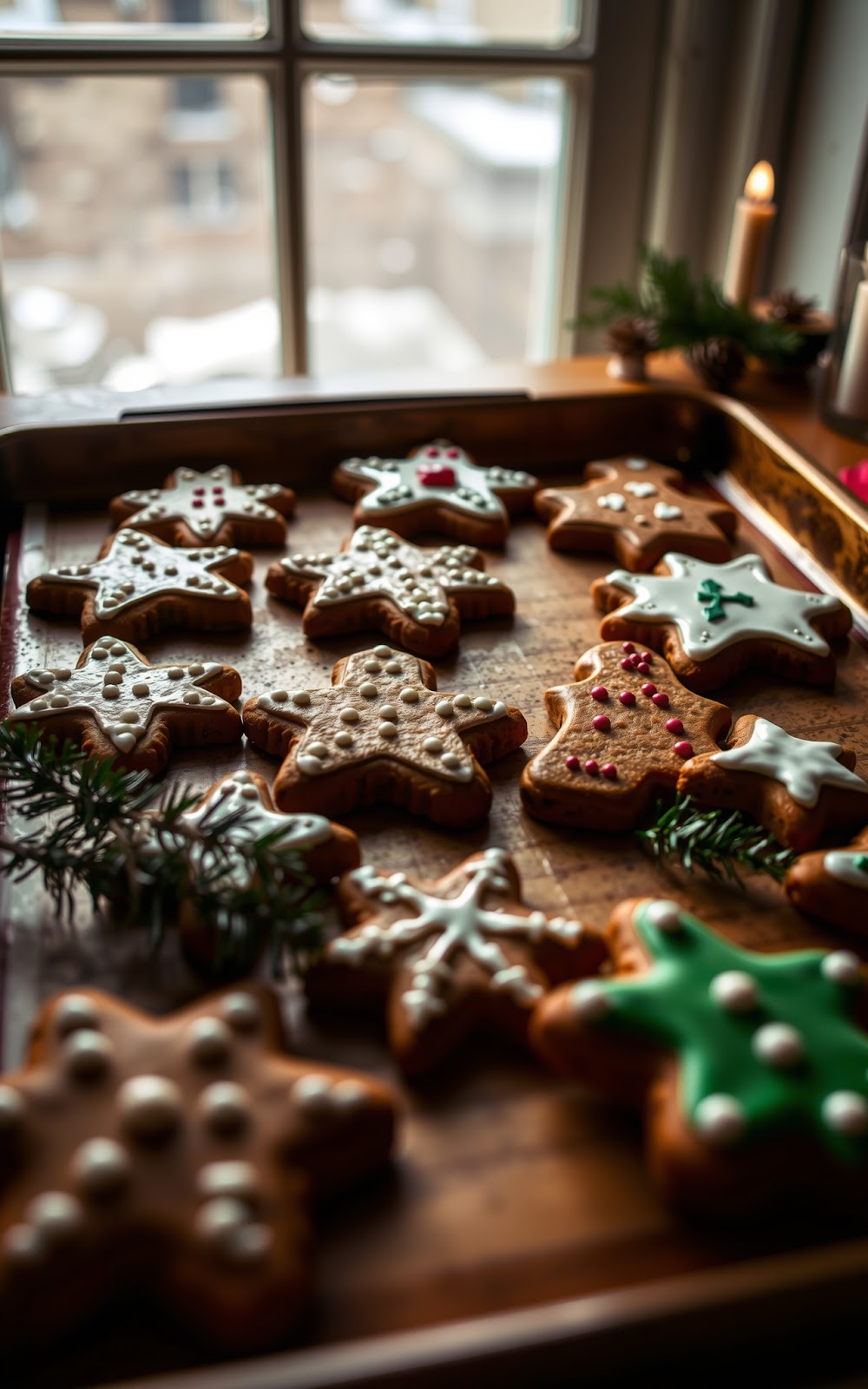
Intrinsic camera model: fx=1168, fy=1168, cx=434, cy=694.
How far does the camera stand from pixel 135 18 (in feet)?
6.54

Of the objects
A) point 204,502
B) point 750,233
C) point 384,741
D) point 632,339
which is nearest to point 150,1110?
point 384,741

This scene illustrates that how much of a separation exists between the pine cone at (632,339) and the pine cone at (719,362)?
0.24 feet

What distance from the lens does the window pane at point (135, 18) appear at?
1.89 m

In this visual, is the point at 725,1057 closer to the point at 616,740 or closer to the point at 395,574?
the point at 616,740

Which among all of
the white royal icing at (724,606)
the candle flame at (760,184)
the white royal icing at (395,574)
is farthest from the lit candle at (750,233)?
the white royal icing at (395,574)

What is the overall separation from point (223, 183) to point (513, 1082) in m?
2.50

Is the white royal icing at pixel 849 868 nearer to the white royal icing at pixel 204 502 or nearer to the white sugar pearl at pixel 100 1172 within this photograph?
the white sugar pearl at pixel 100 1172

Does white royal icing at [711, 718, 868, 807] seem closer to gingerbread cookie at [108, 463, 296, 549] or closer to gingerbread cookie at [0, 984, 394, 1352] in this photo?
gingerbread cookie at [0, 984, 394, 1352]

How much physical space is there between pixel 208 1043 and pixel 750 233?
161 centimetres

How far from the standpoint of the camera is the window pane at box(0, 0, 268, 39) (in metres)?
1.89

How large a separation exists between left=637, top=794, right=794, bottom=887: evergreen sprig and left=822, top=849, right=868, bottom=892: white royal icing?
0.05 m

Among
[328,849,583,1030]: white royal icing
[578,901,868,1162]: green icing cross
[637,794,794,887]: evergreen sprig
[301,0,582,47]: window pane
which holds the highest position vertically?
[301,0,582,47]: window pane

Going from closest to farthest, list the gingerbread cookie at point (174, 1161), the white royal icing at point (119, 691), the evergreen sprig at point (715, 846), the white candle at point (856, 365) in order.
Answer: the gingerbread cookie at point (174, 1161), the evergreen sprig at point (715, 846), the white royal icing at point (119, 691), the white candle at point (856, 365)

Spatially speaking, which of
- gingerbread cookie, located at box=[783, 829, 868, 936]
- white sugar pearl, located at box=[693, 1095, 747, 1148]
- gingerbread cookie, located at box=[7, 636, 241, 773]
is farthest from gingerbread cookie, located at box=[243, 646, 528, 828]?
white sugar pearl, located at box=[693, 1095, 747, 1148]
